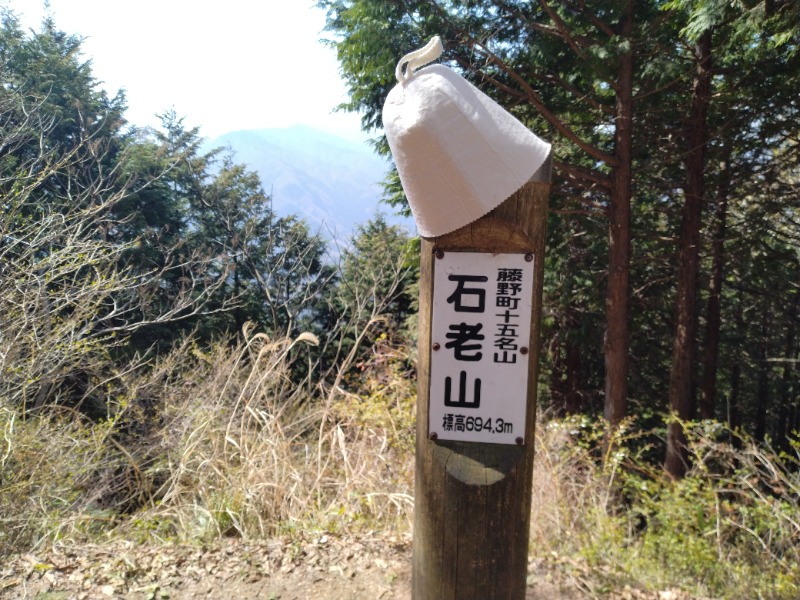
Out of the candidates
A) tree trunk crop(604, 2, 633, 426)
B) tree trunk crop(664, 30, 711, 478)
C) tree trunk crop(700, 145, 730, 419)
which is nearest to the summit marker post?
tree trunk crop(604, 2, 633, 426)

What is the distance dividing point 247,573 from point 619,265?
715 centimetres

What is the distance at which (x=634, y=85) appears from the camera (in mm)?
8531

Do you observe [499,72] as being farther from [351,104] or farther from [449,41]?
[351,104]

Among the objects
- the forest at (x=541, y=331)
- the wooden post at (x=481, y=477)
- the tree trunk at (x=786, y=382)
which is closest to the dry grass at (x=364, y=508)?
the forest at (x=541, y=331)

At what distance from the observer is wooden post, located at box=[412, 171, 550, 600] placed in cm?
147

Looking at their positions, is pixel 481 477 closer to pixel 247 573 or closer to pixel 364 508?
pixel 247 573

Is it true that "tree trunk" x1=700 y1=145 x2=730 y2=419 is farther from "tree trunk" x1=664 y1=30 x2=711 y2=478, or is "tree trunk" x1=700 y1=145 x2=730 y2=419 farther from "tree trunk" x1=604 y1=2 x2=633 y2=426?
"tree trunk" x1=604 y1=2 x2=633 y2=426

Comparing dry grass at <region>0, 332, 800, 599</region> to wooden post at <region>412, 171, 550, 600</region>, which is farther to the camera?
dry grass at <region>0, 332, 800, 599</region>

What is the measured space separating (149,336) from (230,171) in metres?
5.51

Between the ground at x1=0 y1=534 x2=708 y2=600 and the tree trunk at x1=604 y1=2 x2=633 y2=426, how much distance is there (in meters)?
6.19

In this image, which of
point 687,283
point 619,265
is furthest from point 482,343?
point 687,283

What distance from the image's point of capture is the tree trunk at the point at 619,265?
8094 mm

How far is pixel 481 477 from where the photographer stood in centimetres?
153

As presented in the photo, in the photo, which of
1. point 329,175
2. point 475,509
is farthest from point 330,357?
point 329,175
